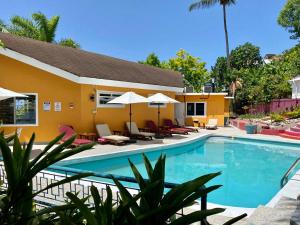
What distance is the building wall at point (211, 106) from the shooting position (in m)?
26.5

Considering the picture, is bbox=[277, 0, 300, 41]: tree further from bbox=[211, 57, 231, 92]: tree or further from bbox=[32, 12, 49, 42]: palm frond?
→ bbox=[32, 12, 49, 42]: palm frond

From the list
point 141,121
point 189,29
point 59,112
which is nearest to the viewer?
point 59,112

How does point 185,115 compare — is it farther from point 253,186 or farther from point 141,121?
point 253,186

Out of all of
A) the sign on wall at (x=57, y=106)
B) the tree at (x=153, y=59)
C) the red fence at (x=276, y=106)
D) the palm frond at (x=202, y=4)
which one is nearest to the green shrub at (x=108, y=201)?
the sign on wall at (x=57, y=106)

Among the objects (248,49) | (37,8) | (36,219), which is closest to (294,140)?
(36,219)

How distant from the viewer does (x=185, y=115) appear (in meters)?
27.1

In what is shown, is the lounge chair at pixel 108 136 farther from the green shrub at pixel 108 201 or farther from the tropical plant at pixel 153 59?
the tropical plant at pixel 153 59

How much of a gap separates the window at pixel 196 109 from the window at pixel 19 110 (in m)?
15.8

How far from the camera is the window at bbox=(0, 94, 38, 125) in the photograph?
14578 millimetres

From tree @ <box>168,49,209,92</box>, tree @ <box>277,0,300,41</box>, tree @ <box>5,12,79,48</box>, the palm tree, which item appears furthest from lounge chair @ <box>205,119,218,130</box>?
tree @ <box>277,0,300,41</box>

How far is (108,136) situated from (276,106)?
23.5 meters

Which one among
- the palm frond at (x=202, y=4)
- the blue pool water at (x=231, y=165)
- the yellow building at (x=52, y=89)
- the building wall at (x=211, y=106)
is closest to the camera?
the blue pool water at (x=231, y=165)

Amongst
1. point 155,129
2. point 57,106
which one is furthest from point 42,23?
point 155,129

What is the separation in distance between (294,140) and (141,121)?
10641 millimetres
